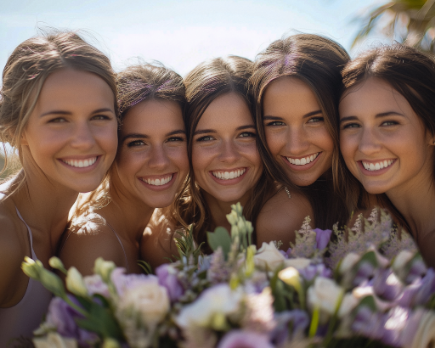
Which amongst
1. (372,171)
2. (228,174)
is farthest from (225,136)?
(372,171)

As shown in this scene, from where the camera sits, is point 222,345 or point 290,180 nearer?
point 222,345

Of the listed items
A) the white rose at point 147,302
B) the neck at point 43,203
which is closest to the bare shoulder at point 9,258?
the neck at point 43,203

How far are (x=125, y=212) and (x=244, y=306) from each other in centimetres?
250

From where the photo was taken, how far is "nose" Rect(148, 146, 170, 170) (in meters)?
2.99

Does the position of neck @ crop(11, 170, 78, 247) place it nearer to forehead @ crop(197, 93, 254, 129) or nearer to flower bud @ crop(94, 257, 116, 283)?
forehead @ crop(197, 93, 254, 129)

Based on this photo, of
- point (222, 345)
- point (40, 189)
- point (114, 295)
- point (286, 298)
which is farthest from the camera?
point (40, 189)

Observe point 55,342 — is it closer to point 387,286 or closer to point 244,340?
point 244,340

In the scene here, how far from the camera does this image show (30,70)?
8.08 ft

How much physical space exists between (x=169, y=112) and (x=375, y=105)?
1.52 meters

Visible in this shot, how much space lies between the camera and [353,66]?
9.62 ft

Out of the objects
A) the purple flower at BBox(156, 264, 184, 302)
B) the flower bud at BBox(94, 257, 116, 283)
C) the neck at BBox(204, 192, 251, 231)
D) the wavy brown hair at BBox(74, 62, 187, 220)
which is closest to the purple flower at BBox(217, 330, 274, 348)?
the purple flower at BBox(156, 264, 184, 302)

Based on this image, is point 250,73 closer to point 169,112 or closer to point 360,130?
point 169,112

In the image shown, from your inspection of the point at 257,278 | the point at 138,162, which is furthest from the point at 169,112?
the point at 257,278

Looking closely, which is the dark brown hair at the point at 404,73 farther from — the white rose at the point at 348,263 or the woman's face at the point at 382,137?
the white rose at the point at 348,263
